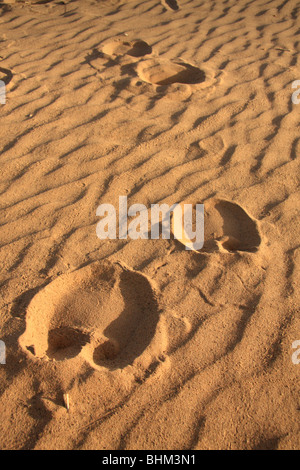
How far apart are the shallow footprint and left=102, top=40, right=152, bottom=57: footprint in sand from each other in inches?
13.0

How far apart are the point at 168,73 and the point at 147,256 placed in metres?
2.27

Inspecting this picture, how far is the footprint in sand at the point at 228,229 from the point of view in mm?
2125

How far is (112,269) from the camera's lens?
197 cm

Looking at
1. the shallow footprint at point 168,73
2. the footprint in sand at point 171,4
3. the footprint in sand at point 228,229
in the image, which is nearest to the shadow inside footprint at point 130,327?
the footprint in sand at point 228,229

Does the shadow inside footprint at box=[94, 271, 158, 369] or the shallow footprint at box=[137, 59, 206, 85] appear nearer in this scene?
the shadow inside footprint at box=[94, 271, 158, 369]

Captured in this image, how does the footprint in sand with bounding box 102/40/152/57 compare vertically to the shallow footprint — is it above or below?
above

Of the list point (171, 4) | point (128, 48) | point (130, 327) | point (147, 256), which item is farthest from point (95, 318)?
point (171, 4)

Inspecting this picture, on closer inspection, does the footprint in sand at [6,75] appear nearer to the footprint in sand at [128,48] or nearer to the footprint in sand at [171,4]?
the footprint in sand at [128,48]

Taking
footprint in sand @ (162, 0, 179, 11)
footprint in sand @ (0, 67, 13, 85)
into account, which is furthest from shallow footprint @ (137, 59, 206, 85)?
footprint in sand @ (162, 0, 179, 11)

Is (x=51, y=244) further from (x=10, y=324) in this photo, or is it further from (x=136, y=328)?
(x=136, y=328)

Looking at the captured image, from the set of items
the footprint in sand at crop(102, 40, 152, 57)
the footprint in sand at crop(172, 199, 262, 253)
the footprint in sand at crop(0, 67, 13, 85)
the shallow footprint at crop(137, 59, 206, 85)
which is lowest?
the footprint in sand at crop(172, 199, 262, 253)

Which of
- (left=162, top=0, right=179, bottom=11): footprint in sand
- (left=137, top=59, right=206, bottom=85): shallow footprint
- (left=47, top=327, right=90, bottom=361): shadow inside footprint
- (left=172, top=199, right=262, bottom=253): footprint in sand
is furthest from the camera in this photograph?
(left=162, top=0, right=179, bottom=11): footprint in sand

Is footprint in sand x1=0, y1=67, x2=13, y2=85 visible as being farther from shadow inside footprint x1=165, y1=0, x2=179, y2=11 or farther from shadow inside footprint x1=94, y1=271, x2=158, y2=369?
shadow inside footprint x1=165, y1=0, x2=179, y2=11

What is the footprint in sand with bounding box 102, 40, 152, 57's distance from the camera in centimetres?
392
